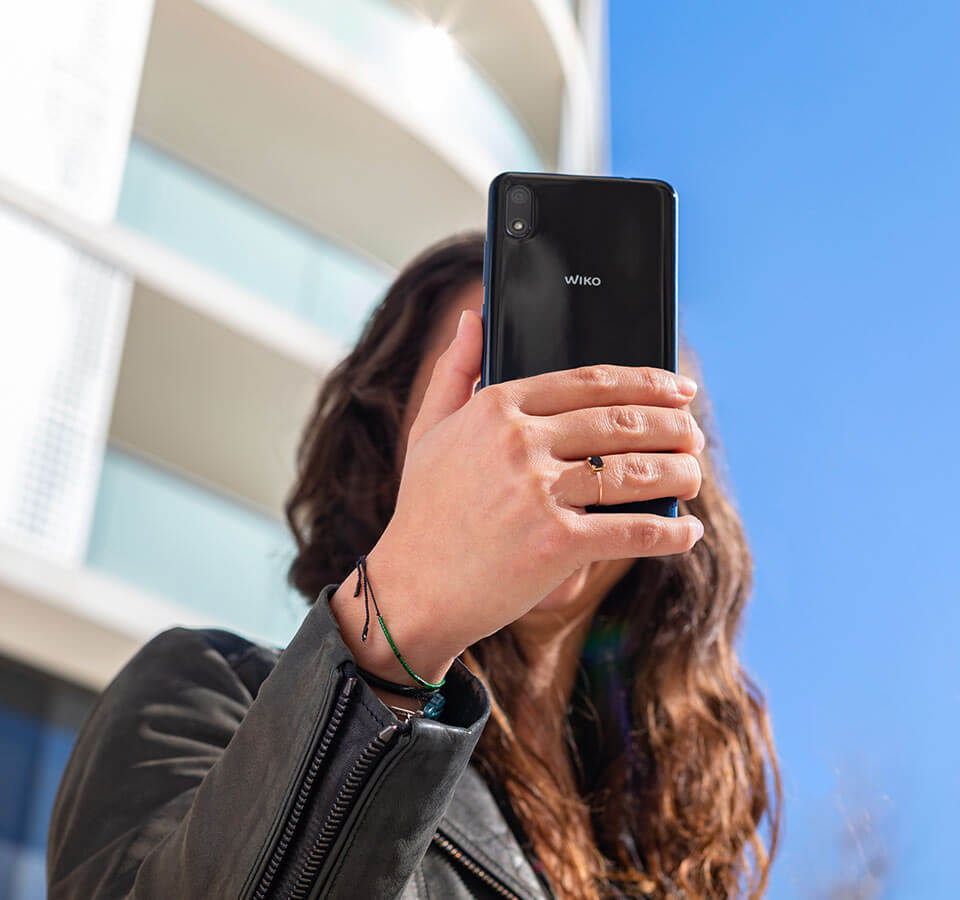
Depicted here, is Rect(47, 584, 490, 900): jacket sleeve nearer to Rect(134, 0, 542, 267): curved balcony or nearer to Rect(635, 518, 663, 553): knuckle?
Rect(635, 518, 663, 553): knuckle

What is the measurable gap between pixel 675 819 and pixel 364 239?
6.37 m

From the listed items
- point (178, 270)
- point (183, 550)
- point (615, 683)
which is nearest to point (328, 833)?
point (615, 683)

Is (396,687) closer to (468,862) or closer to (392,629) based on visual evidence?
(392,629)

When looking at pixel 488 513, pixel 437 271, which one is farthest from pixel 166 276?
pixel 488 513

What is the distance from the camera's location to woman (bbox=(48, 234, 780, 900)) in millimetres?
513

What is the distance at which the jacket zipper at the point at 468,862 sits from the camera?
0.80 meters

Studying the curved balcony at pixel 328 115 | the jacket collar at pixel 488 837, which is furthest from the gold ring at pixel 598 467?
the curved balcony at pixel 328 115

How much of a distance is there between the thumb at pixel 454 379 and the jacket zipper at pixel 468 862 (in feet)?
1.22

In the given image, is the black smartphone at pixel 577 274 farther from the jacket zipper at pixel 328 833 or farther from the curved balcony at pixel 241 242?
the curved balcony at pixel 241 242

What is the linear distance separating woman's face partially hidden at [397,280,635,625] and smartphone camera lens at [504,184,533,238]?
1.29 ft

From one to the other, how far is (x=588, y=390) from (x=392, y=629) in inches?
6.3

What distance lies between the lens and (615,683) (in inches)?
45.6

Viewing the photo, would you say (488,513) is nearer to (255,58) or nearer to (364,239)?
(255,58)

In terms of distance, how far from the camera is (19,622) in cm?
410
